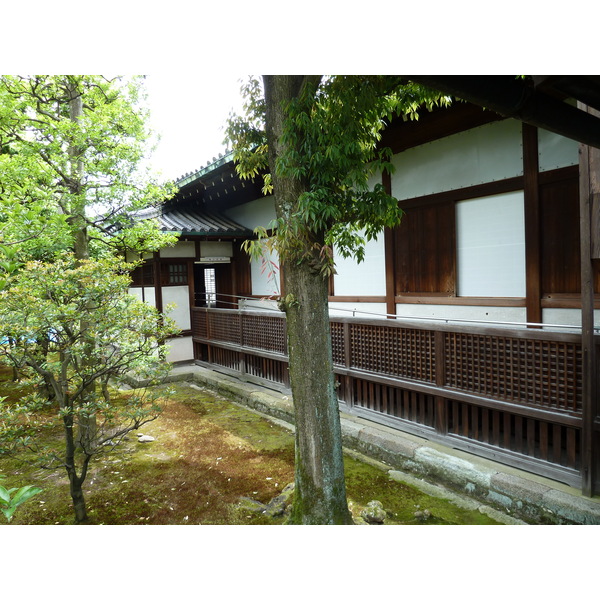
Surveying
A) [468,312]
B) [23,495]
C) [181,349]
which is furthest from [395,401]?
[181,349]

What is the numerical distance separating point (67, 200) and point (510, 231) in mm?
5435

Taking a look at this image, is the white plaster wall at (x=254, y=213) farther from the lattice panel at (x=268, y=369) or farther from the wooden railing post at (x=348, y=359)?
the wooden railing post at (x=348, y=359)

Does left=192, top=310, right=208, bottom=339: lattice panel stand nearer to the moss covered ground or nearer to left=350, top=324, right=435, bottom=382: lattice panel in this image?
the moss covered ground

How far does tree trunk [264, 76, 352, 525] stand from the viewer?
2.91 meters

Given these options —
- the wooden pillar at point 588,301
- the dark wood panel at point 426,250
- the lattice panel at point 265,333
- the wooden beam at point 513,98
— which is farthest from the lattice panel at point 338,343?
the wooden beam at point 513,98

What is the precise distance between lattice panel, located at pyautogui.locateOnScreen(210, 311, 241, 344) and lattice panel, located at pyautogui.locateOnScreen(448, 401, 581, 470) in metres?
4.52

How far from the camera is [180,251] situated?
29.1 ft

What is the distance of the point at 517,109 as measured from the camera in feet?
5.98

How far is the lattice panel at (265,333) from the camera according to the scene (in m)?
6.79

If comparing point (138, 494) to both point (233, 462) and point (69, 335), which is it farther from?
point (69, 335)

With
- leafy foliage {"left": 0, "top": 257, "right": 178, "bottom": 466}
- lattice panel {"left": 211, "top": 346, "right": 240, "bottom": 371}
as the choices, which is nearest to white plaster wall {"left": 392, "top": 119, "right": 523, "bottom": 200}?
leafy foliage {"left": 0, "top": 257, "right": 178, "bottom": 466}

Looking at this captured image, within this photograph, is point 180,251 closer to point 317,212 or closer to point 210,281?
point 210,281

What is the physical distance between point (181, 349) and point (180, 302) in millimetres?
1073

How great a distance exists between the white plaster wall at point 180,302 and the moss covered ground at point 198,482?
11.9ft
